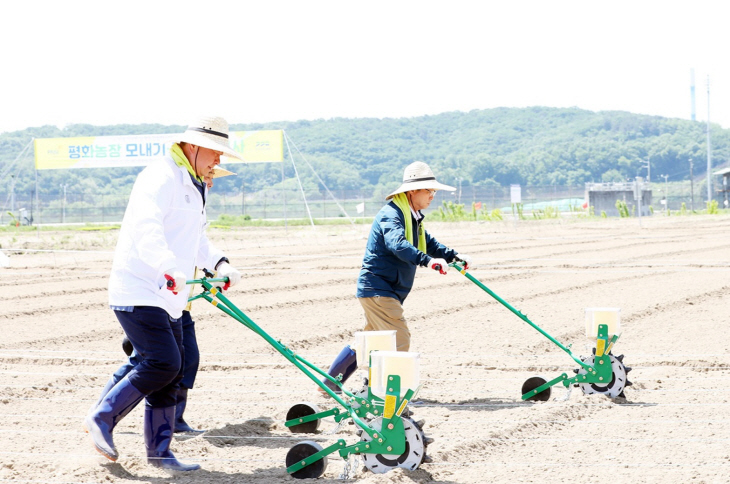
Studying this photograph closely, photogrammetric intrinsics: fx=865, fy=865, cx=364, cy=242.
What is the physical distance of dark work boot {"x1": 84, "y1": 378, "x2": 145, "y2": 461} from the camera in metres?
4.21

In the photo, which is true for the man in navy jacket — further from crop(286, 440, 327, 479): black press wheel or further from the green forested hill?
the green forested hill

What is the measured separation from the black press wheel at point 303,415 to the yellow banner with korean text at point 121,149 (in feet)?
63.8

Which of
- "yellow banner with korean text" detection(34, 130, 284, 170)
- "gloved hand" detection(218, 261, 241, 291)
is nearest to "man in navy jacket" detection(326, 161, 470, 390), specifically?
"gloved hand" detection(218, 261, 241, 291)

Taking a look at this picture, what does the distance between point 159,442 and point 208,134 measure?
5.17ft

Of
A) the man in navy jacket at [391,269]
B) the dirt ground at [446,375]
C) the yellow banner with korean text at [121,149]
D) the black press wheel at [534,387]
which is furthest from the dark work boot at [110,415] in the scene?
the yellow banner with korean text at [121,149]

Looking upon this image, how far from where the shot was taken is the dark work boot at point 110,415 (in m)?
4.21

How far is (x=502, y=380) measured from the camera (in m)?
6.72

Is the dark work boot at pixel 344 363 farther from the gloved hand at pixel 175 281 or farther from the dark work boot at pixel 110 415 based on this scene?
the gloved hand at pixel 175 281

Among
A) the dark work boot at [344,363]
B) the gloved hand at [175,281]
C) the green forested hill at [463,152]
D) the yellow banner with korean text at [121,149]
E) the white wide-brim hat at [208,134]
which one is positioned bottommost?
the dark work boot at [344,363]

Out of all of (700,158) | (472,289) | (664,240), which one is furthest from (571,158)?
(472,289)

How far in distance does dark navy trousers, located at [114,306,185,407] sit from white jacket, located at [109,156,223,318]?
0.06m

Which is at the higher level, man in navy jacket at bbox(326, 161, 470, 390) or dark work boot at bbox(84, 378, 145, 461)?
man in navy jacket at bbox(326, 161, 470, 390)

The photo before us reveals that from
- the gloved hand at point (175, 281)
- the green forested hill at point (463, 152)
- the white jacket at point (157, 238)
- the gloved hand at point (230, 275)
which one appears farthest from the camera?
the green forested hill at point (463, 152)

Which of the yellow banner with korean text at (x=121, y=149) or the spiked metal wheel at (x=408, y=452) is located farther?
the yellow banner with korean text at (x=121, y=149)
